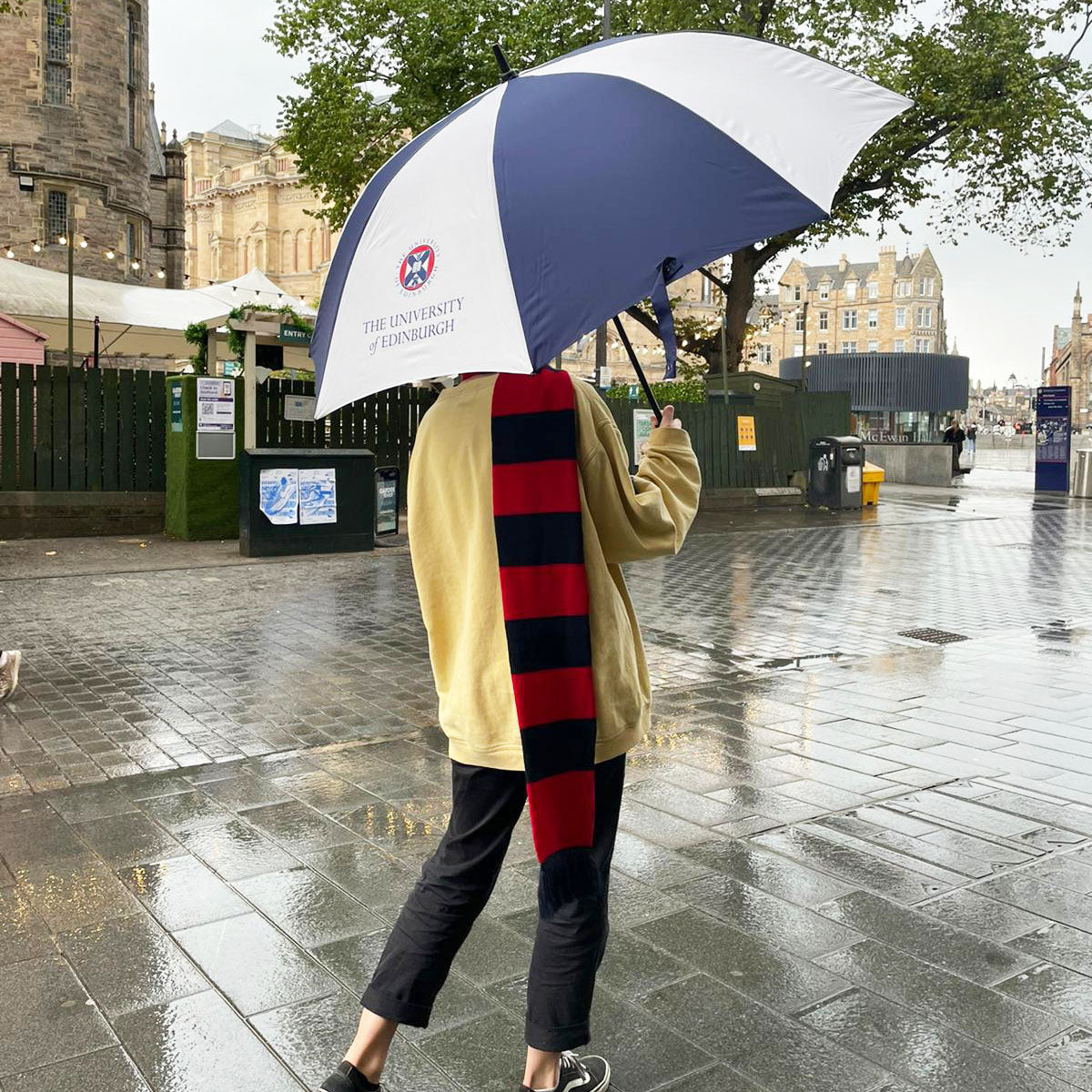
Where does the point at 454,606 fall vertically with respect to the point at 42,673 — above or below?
above

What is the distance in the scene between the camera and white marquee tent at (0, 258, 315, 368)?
736 inches

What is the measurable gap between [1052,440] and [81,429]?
2161cm

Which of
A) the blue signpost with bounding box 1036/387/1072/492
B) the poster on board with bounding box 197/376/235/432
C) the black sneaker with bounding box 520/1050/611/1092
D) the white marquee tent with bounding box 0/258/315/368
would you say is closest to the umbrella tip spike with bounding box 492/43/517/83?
the black sneaker with bounding box 520/1050/611/1092

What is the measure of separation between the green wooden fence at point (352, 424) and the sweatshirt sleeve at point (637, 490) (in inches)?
517

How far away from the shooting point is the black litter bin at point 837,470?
21250 millimetres

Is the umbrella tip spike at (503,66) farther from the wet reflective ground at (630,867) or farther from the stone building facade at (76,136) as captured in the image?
the stone building facade at (76,136)

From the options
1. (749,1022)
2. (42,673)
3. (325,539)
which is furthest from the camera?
(325,539)

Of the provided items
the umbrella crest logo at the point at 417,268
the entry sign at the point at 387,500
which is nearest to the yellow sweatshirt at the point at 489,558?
the umbrella crest logo at the point at 417,268

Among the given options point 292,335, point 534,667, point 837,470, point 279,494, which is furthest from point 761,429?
point 534,667

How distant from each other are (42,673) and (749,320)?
23.8 metres

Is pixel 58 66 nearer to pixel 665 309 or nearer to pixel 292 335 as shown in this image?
pixel 292 335

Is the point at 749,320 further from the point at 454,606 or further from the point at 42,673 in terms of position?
the point at 454,606

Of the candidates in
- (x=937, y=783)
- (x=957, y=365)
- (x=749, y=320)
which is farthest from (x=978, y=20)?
(x=957, y=365)

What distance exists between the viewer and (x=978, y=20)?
82.7 ft
